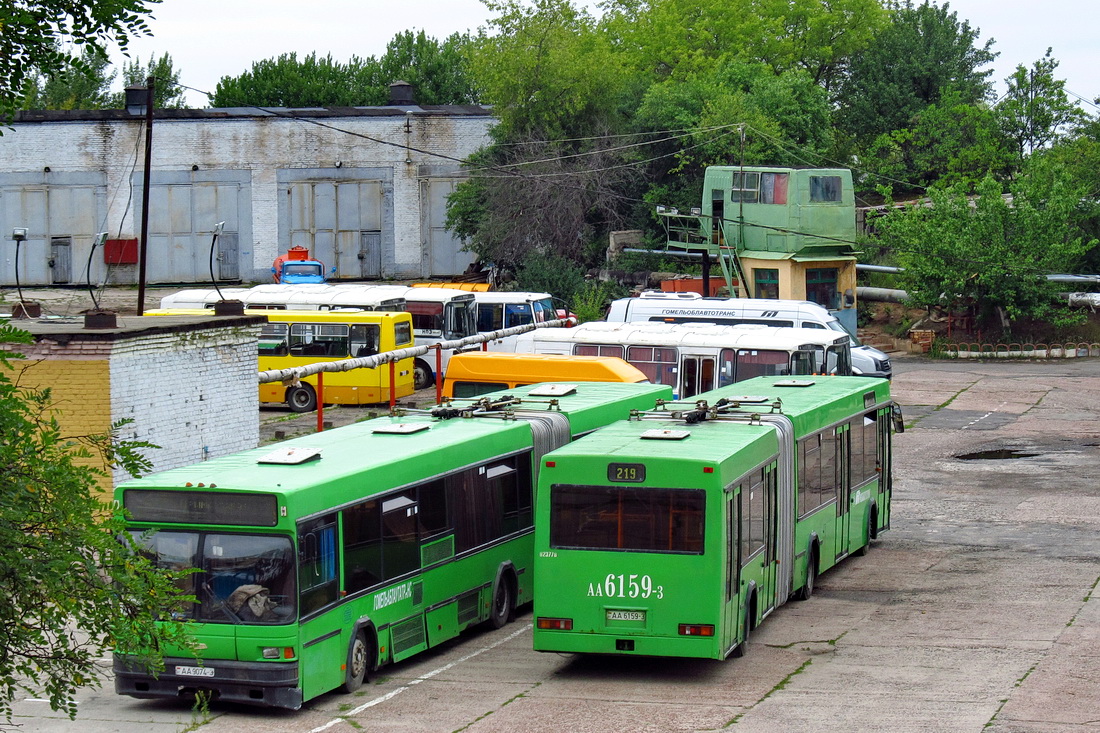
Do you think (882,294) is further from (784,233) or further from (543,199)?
(543,199)

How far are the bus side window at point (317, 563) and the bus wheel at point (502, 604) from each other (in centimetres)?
347

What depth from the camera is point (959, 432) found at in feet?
105

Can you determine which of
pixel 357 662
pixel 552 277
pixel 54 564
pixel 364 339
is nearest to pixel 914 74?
pixel 552 277

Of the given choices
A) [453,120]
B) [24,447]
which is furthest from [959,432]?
[453,120]

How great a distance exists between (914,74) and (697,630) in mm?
59721

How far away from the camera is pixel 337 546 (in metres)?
13.1

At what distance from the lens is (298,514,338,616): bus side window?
41.1ft

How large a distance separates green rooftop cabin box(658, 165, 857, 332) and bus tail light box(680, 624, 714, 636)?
34.9 m

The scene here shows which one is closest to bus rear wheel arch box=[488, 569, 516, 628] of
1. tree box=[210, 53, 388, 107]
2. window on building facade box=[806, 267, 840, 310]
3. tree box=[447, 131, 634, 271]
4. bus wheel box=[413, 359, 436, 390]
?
bus wheel box=[413, 359, 436, 390]

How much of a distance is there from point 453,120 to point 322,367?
113ft

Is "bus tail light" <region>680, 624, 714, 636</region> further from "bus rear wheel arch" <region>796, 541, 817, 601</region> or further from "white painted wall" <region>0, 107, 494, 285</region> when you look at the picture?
"white painted wall" <region>0, 107, 494, 285</region>

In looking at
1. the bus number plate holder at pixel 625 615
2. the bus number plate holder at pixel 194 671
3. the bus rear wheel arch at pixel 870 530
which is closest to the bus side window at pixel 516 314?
the bus rear wheel arch at pixel 870 530

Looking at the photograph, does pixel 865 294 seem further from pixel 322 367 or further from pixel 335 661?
pixel 335 661

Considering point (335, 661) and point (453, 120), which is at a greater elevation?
point (453, 120)
